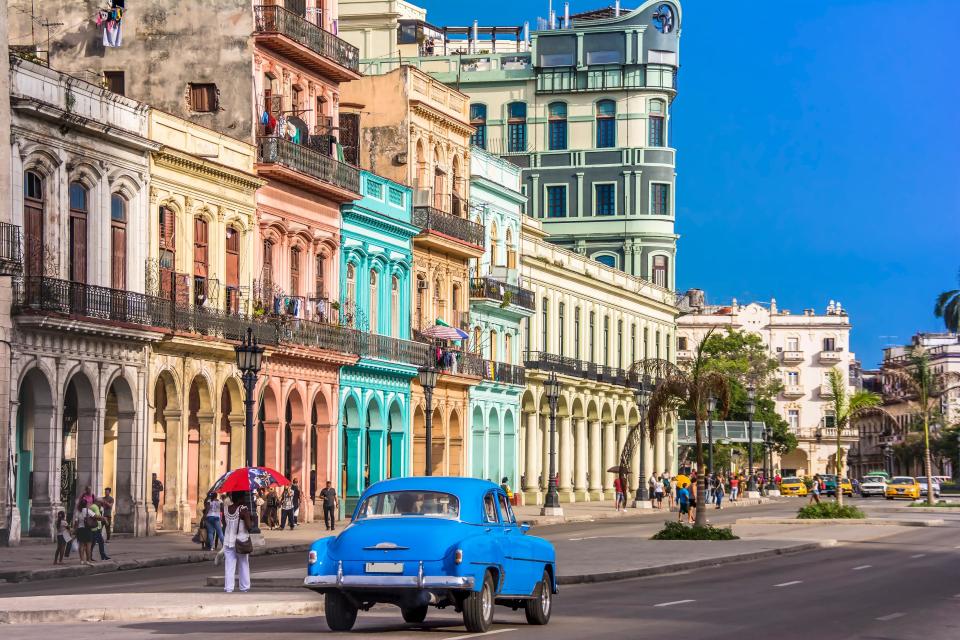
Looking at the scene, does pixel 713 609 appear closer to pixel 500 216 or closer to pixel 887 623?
pixel 887 623

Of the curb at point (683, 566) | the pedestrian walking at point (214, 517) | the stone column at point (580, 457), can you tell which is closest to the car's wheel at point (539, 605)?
the curb at point (683, 566)

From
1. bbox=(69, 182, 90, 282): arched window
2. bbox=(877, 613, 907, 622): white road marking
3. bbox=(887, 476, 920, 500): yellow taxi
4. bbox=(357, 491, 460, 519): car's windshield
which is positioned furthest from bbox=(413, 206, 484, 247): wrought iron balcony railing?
bbox=(357, 491, 460, 519): car's windshield

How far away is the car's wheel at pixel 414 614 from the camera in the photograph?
2002 centimetres

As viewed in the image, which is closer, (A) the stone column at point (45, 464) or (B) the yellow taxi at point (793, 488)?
(A) the stone column at point (45, 464)

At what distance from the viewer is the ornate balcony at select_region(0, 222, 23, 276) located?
123 ft

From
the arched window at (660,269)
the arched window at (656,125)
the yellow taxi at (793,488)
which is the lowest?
the yellow taxi at (793,488)

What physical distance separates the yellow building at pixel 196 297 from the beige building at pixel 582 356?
27.2m

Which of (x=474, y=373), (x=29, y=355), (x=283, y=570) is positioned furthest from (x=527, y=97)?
(x=283, y=570)

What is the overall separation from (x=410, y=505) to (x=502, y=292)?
2041 inches

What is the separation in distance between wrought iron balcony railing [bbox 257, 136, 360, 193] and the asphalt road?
1949 cm

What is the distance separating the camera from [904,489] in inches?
3824

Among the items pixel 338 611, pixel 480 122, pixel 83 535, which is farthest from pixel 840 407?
pixel 338 611

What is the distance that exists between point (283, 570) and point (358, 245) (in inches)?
1104

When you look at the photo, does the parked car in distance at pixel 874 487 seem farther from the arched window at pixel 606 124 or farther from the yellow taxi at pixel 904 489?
the arched window at pixel 606 124
